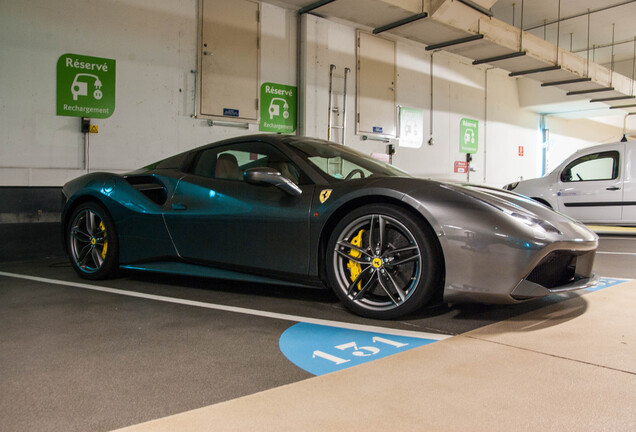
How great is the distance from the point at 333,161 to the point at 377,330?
1196mm

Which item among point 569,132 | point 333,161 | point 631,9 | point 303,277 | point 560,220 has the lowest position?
point 303,277

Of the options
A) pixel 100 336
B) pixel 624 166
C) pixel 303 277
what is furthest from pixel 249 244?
pixel 624 166

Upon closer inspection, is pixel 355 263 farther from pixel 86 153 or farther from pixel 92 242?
pixel 86 153

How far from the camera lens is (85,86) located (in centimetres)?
637

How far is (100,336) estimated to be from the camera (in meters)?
2.43

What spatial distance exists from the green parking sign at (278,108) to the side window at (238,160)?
14.9 ft

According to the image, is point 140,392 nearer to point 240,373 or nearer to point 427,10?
point 240,373

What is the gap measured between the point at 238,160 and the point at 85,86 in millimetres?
3914

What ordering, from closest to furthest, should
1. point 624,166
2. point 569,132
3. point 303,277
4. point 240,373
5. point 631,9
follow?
point 240,373, point 303,277, point 624,166, point 631,9, point 569,132

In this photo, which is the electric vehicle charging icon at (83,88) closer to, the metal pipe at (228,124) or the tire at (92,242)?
the metal pipe at (228,124)

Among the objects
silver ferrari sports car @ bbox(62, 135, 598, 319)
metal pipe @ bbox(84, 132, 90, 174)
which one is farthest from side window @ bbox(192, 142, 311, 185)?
metal pipe @ bbox(84, 132, 90, 174)

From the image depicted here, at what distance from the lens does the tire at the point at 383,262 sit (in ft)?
8.33

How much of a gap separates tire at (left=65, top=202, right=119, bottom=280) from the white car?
22.2ft

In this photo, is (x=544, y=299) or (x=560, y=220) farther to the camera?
(x=544, y=299)
